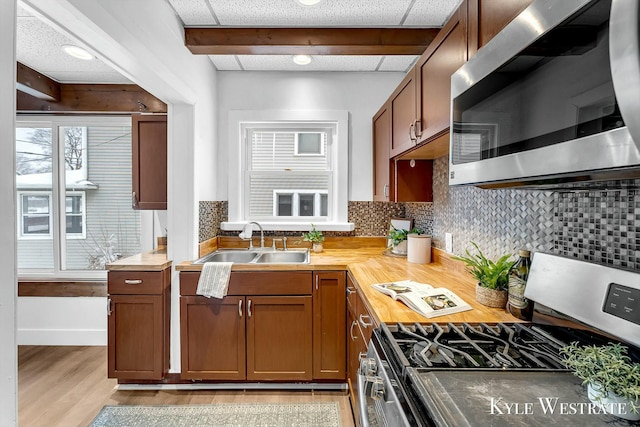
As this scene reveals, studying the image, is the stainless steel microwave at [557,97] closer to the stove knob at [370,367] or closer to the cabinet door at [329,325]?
the stove knob at [370,367]

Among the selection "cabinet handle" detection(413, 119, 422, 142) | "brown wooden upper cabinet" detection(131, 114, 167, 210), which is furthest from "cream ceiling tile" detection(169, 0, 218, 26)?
"cabinet handle" detection(413, 119, 422, 142)

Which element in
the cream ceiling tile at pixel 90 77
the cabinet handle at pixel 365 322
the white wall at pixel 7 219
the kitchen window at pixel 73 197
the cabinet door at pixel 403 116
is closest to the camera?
the white wall at pixel 7 219

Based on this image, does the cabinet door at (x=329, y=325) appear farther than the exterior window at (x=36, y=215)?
No

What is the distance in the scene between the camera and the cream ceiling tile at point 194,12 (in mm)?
1985

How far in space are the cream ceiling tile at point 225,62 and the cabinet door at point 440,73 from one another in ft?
5.12

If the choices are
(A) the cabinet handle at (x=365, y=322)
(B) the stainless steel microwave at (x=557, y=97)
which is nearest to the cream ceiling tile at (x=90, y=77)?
(A) the cabinet handle at (x=365, y=322)

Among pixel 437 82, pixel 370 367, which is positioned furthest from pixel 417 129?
pixel 370 367

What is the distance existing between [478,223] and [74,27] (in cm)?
209

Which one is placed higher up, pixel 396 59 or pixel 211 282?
pixel 396 59

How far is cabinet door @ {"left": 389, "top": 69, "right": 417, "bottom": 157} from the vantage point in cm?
189

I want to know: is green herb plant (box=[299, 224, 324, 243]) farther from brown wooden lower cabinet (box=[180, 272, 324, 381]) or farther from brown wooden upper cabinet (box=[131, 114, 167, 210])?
brown wooden upper cabinet (box=[131, 114, 167, 210])

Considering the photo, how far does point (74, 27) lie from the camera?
1362mm

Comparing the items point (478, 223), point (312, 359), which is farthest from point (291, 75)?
point (312, 359)

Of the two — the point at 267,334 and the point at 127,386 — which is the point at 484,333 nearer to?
the point at 267,334
